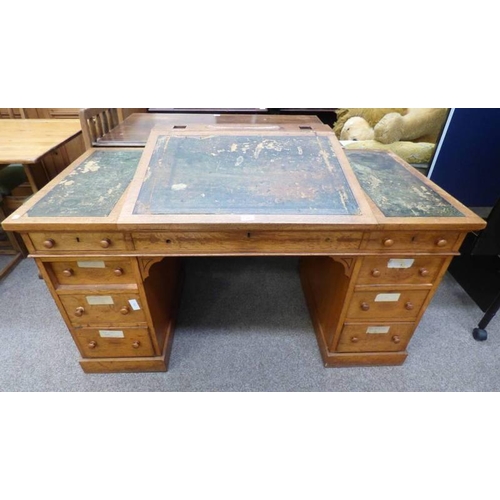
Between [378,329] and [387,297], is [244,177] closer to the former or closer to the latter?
[387,297]

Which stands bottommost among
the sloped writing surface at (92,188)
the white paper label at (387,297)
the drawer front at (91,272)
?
the white paper label at (387,297)

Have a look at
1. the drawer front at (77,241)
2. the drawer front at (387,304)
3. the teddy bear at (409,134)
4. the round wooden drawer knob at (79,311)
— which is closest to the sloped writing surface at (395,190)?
the drawer front at (387,304)

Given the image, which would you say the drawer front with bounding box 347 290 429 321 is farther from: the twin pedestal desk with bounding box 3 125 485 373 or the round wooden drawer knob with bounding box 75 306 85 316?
the round wooden drawer knob with bounding box 75 306 85 316

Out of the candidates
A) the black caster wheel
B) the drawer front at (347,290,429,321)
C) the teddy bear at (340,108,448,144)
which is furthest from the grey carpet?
the teddy bear at (340,108,448,144)

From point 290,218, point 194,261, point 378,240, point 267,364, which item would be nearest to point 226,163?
point 290,218

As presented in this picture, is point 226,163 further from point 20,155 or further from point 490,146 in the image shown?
point 490,146

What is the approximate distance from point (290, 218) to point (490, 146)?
1946mm

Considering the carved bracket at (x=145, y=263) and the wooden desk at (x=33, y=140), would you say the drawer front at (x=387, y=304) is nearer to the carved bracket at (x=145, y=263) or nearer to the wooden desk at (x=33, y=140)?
the carved bracket at (x=145, y=263)

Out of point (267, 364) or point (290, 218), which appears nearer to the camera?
point (290, 218)

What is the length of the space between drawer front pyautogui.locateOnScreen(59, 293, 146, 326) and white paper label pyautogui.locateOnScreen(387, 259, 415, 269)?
3.57ft

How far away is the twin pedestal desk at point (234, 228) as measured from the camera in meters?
1.13

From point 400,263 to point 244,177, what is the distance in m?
0.74

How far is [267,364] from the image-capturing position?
166 centimetres

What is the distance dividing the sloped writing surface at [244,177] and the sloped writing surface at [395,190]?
6.6 inches
